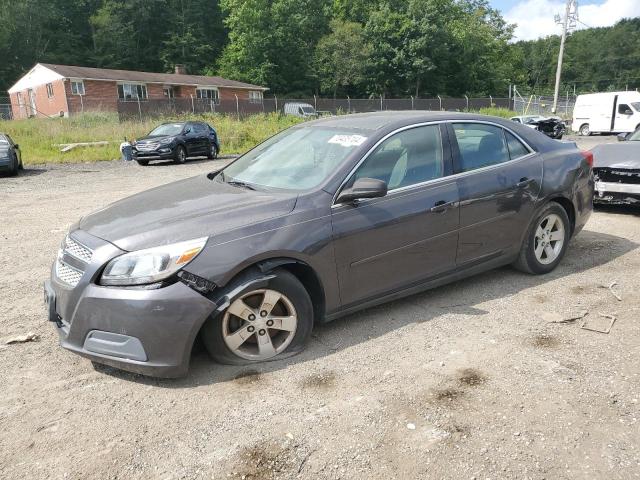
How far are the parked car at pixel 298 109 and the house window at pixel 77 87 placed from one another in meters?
16.9

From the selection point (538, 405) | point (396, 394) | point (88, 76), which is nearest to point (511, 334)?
point (538, 405)

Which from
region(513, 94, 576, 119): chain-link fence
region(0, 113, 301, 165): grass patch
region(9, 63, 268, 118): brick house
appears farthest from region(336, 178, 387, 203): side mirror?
region(513, 94, 576, 119): chain-link fence

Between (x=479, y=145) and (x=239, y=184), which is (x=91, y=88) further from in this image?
(x=479, y=145)

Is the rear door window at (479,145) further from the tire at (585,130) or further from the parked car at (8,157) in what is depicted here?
the tire at (585,130)

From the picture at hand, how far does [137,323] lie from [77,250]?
728 millimetres

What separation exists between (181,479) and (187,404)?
63 centimetres

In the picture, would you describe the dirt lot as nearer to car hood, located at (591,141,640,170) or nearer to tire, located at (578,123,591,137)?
car hood, located at (591,141,640,170)

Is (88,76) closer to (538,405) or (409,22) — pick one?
(409,22)

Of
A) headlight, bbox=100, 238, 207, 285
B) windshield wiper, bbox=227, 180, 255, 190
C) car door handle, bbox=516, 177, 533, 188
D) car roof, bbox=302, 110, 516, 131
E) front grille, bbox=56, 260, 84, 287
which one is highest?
car roof, bbox=302, 110, 516, 131

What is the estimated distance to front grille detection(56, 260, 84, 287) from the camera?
3.19m

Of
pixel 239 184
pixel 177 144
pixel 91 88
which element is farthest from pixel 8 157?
pixel 91 88

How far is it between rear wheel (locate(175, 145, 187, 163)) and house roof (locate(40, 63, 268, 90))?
2533 cm

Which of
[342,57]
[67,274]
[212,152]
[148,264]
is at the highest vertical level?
[342,57]

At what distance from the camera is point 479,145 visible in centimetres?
454
